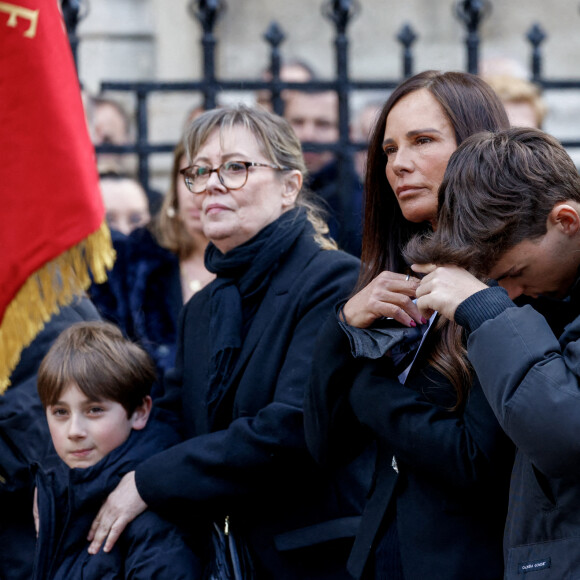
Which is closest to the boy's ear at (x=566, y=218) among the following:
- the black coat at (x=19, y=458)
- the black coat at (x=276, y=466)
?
the black coat at (x=276, y=466)

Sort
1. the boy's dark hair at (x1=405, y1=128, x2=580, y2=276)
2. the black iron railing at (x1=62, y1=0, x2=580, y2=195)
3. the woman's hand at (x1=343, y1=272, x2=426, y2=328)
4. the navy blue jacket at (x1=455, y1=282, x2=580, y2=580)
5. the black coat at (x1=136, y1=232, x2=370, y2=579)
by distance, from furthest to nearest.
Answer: the black iron railing at (x1=62, y1=0, x2=580, y2=195), the black coat at (x1=136, y1=232, x2=370, y2=579), the woman's hand at (x1=343, y1=272, x2=426, y2=328), the boy's dark hair at (x1=405, y1=128, x2=580, y2=276), the navy blue jacket at (x1=455, y1=282, x2=580, y2=580)

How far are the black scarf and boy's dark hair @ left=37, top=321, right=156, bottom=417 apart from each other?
286mm

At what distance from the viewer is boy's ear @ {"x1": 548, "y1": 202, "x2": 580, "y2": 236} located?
2.41 m

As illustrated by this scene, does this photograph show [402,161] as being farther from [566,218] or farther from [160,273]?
[160,273]

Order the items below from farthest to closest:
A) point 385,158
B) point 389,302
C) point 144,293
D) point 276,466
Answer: point 144,293 < point 276,466 < point 385,158 < point 389,302

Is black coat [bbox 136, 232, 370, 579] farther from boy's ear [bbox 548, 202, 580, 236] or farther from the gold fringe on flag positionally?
boy's ear [bbox 548, 202, 580, 236]

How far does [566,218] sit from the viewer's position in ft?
7.95

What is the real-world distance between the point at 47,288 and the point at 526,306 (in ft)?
4.01

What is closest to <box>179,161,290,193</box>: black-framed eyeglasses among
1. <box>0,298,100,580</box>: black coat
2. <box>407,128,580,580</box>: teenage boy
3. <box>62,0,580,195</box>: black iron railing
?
<box>0,298,100,580</box>: black coat

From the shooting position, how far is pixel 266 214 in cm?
369

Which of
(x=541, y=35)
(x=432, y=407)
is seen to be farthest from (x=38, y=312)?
(x=541, y=35)

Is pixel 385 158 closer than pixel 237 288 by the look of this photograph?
Yes

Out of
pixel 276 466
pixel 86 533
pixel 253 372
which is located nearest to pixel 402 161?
pixel 253 372

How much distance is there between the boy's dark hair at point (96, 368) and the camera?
11.7 ft
